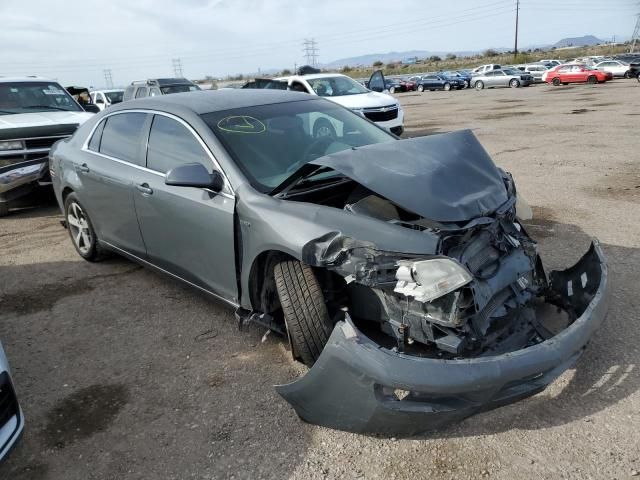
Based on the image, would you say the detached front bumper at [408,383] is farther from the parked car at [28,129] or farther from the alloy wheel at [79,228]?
the parked car at [28,129]

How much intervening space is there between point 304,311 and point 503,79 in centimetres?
3886

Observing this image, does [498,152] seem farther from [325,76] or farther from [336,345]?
[336,345]

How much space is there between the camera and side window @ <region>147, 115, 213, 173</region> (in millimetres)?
3695

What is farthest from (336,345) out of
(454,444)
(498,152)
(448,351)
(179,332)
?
(498,152)

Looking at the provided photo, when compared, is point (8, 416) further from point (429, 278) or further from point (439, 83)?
point (439, 83)

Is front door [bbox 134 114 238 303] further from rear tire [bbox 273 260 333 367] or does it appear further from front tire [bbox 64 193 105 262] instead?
front tire [bbox 64 193 105 262]

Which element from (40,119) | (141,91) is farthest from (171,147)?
(141,91)

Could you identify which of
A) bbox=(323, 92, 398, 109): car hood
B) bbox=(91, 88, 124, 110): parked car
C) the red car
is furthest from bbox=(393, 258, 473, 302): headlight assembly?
the red car

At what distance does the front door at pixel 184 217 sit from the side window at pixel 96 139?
100cm

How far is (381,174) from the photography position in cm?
304

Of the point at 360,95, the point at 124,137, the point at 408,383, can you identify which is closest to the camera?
the point at 408,383

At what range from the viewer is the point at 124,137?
177 inches

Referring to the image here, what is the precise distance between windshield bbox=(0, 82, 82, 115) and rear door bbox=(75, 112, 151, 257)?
15.3 ft

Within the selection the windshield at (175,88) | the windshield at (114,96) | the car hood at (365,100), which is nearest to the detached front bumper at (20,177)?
the car hood at (365,100)
